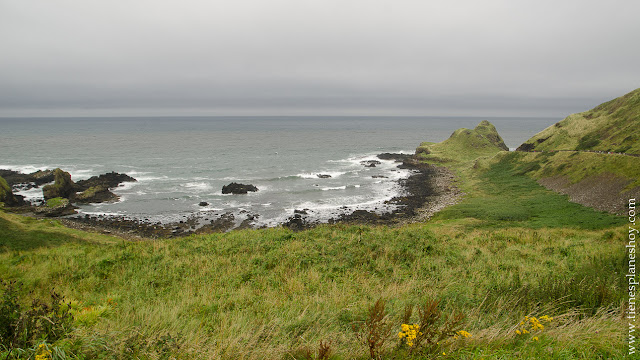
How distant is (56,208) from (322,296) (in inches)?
2094

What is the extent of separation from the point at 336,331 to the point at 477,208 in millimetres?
Result: 42591

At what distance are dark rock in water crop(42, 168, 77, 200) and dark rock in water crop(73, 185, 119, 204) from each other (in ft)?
5.12

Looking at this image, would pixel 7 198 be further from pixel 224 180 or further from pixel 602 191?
pixel 602 191

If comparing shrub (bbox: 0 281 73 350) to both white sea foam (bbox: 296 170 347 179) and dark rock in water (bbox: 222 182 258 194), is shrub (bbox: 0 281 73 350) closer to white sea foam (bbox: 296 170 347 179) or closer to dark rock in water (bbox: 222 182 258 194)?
dark rock in water (bbox: 222 182 258 194)

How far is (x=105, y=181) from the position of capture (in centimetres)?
5962

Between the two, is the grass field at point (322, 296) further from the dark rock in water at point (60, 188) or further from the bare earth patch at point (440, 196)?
the dark rock in water at point (60, 188)

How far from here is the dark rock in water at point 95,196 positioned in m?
49.7

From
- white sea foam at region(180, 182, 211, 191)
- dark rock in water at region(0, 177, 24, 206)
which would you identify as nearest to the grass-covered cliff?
white sea foam at region(180, 182, 211, 191)

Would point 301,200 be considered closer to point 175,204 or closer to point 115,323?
point 175,204

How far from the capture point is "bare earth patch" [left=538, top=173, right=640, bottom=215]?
34.4 m

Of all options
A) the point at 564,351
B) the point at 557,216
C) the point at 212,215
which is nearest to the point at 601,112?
the point at 557,216

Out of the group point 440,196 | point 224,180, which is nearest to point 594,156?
point 440,196

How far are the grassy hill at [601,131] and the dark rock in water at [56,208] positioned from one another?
8540 centimetres

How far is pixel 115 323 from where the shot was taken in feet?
17.2
